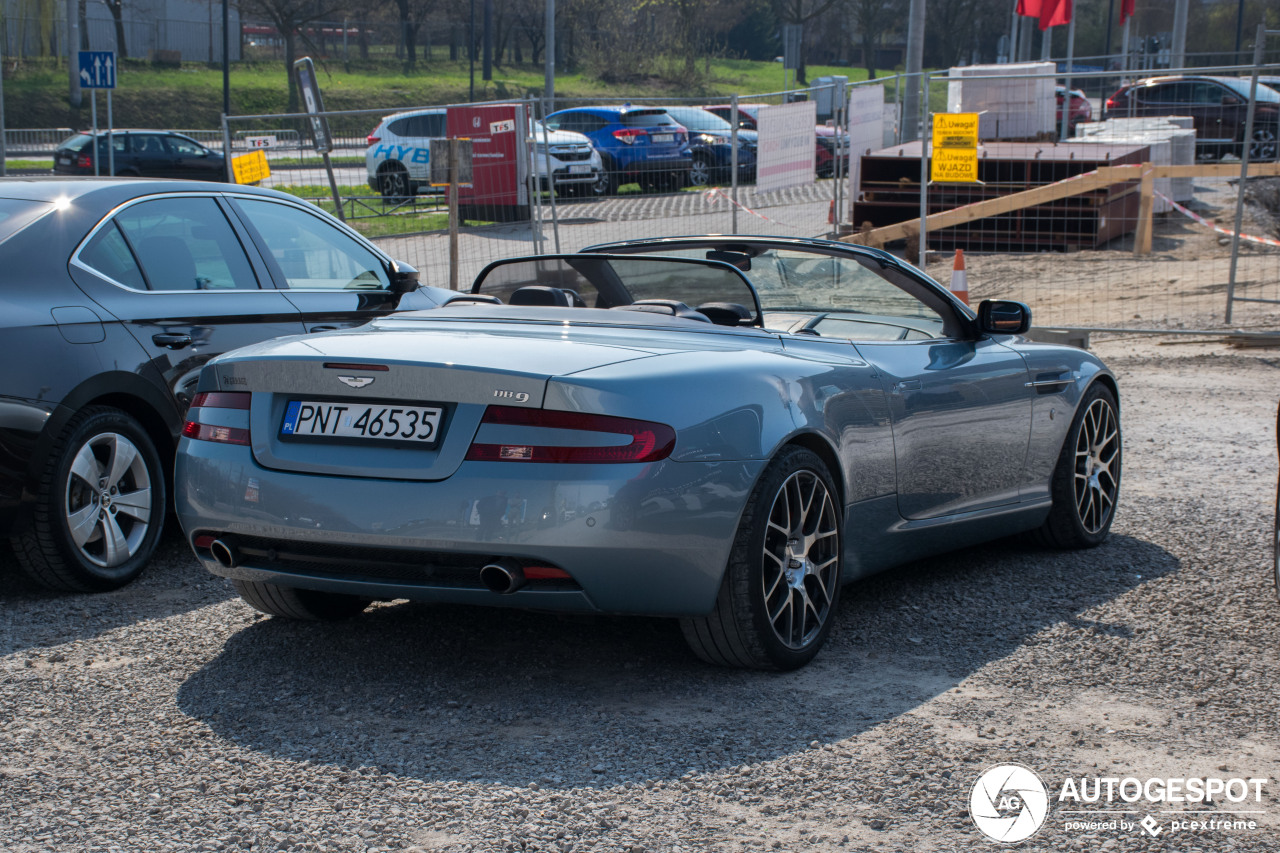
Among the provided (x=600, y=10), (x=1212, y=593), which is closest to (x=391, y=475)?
(x=1212, y=593)

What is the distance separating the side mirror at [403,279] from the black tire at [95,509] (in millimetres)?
1556

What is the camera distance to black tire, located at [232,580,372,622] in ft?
14.3

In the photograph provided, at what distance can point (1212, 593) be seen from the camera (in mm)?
4949

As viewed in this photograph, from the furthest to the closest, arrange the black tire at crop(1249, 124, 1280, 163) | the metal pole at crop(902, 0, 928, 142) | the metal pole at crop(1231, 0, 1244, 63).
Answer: the metal pole at crop(1231, 0, 1244, 63) < the metal pole at crop(902, 0, 928, 142) < the black tire at crop(1249, 124, 1280, 163)

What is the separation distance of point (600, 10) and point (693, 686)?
64.4 m

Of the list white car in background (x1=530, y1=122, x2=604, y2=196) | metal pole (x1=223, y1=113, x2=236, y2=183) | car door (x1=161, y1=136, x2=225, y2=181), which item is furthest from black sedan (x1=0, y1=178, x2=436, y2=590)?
car door (x1=161, y1=136, x2=225, y2=181)

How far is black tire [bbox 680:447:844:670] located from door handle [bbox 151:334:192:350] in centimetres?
252

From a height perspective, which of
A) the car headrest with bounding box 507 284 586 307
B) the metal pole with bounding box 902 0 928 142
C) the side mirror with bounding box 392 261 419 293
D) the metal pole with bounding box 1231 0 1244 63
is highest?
the metal pole with bounding box 1231 0 1244 63

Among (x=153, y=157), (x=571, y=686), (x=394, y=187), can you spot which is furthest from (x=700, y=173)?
(x=153, y=157)

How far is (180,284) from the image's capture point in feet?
17.8

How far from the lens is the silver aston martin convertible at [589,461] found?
350 centimetres

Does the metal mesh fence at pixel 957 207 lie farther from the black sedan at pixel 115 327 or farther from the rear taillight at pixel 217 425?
the rear taillight at pixel 217 425

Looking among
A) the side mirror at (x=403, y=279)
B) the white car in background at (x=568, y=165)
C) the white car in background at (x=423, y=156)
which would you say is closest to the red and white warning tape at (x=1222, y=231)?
the white car in background at (x=568, y=165)

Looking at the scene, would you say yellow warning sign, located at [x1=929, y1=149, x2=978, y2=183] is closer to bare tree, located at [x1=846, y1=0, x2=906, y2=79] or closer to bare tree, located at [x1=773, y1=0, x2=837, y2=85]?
bare tree, located at [x1=773, y1=0, x2=837, y2=85]
